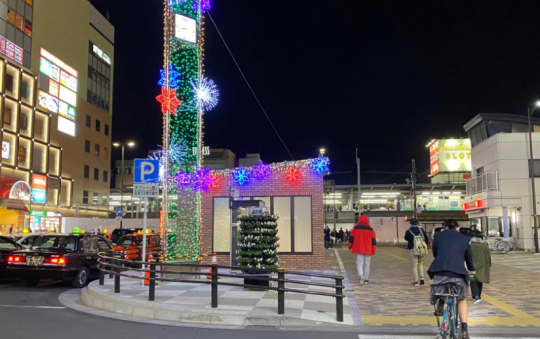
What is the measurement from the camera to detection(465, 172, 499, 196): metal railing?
3300 cm

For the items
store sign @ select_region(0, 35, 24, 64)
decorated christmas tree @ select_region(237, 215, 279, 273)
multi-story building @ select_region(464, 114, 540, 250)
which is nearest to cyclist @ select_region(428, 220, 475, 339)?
decorated christmas tree @ select_region(237, 215, 279, 273)

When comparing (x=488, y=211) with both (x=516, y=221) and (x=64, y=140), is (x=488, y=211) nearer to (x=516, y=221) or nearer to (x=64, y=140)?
(x=516, y=221)

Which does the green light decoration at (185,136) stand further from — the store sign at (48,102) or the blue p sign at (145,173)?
the store sign at (48,102)

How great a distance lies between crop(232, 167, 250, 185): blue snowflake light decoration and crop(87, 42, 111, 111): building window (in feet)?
138

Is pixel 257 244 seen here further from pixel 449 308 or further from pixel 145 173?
pixel 449 308

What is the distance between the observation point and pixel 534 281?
14.8 m

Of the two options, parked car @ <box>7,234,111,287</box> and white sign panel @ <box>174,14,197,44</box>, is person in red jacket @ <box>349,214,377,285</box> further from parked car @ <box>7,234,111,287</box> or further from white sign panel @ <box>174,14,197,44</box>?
white sign panel @ <box>174,14,197,44</box>

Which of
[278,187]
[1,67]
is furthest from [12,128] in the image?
[278,187]

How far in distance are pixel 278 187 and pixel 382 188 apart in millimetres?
39348

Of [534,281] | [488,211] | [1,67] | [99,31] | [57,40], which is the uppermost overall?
[99,31]

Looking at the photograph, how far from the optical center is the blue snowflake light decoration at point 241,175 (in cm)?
1822

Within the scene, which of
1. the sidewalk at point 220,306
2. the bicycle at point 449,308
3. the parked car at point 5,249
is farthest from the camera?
the parked car at point 5,249

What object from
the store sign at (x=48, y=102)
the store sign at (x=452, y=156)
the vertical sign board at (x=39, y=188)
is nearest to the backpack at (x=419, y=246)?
the vertical sign board at (x=39, y=188)

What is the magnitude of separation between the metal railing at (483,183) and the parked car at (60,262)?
2729 centimetres
